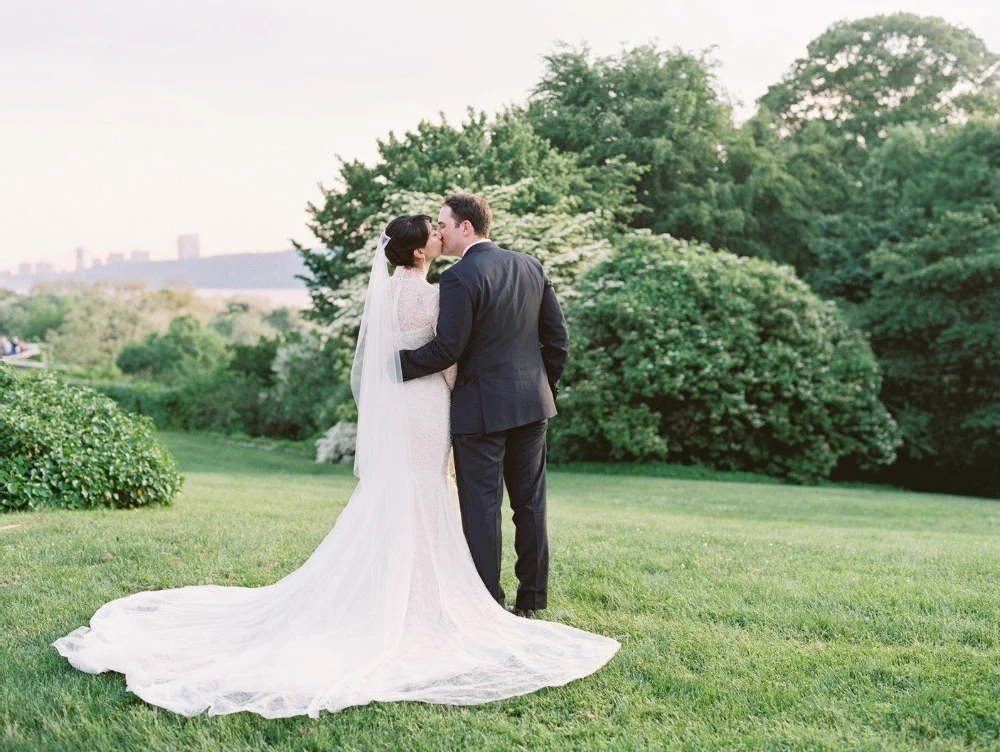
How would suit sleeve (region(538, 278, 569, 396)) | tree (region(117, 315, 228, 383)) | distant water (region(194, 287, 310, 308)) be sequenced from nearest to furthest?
suit sleeve (region(538, 278, 569, 396)) < tree (region(117, 315, 228, 383)) < distant water (region(194, 287, 310, 308))

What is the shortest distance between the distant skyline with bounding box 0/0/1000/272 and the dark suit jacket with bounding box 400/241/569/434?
1542 centimetres

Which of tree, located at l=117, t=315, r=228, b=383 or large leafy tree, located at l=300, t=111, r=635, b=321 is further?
tree, located at l=117, t=315, r=228, b=383

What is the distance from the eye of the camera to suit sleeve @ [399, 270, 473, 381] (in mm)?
4711

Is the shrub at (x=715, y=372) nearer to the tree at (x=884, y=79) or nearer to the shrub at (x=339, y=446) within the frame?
the shrub at (x=339, y=446)

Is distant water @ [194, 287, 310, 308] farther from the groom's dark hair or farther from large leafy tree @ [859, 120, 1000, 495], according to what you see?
the groom's dark hair

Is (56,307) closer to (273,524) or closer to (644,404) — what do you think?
(644,404)

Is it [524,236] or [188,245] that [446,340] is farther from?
[188,245]

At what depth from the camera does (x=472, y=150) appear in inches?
859

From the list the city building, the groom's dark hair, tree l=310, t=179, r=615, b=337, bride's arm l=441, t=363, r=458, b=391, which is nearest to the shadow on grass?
tree l=310, t=179, r=615, b=337

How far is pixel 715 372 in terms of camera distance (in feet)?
60.4

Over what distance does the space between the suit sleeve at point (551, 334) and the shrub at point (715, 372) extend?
520 inches

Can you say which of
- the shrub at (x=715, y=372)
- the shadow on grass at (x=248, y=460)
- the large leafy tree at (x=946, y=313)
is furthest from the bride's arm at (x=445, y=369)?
the large leafy tree at (x=946, y=313)

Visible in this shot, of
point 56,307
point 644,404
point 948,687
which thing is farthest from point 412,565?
point 56,307

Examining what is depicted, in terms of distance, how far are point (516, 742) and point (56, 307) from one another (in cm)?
6045
